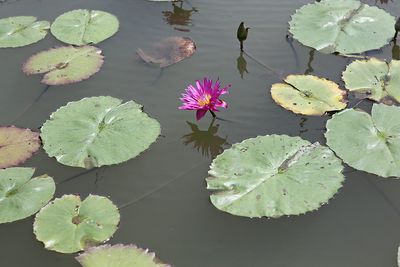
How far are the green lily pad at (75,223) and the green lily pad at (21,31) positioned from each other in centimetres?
235

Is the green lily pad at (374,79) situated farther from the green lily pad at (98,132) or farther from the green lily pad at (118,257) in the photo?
the green lily pad at (118,257)

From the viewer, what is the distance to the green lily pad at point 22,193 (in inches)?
123

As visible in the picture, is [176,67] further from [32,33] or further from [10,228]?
[10,228]

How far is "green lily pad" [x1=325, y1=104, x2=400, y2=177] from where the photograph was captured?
321 centimetres

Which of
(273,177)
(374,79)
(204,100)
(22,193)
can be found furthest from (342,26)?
(22,193)

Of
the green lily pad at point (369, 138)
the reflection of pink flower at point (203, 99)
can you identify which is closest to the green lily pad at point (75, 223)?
the reflection of pink flower at point (203, 99)

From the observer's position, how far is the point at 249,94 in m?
4.10

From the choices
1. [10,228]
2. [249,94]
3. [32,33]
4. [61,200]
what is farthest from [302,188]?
[32,33]

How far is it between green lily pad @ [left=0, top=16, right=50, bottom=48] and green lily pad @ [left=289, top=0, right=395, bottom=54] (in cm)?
257

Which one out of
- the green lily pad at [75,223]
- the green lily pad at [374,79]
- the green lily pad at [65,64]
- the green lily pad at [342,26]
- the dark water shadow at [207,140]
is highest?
the green lily pad at [342,26]

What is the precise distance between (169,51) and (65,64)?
973mm

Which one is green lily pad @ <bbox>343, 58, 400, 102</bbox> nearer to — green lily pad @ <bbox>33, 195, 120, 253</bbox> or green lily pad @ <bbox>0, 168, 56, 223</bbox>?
green lily pad @ <bbox>33, 195, 120, 253</bbox>

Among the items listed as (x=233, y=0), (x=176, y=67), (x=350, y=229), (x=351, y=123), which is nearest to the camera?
(x=350, y=229)

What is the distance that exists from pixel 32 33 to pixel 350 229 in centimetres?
371
